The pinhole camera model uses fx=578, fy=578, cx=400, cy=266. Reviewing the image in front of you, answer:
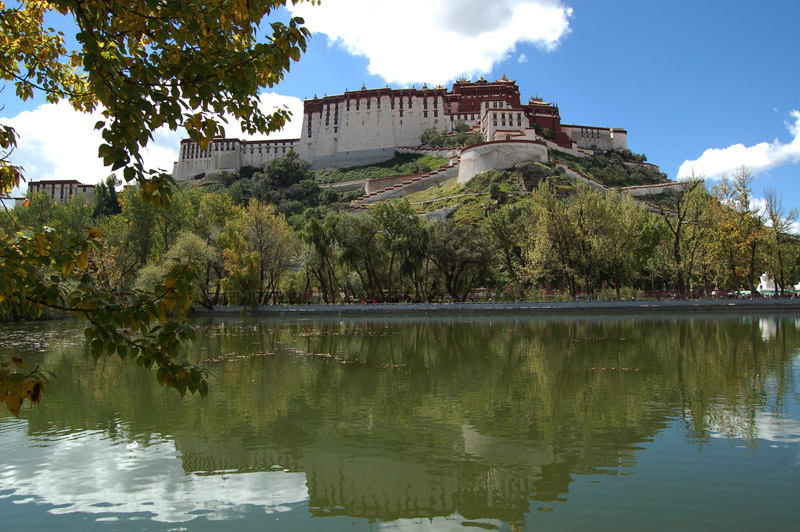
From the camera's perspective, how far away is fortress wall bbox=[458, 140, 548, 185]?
77.7 m

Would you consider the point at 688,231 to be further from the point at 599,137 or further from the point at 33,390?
the point at 599,137

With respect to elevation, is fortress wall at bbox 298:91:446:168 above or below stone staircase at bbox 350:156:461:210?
above

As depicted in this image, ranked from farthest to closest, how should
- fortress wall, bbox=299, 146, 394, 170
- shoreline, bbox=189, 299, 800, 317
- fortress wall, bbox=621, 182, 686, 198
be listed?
fortress wall, bbox=299, 146, 394, 170, fortress wall, bbox=621, 182, 686, 198, shoreline, bbox=189, 299, 800, 317

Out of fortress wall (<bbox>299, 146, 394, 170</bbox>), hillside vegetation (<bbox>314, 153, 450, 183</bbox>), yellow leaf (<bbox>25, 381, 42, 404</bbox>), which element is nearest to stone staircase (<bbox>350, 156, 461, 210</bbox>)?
hillside vegetation (<bbox>314, 153, 450, 183</bbox>)

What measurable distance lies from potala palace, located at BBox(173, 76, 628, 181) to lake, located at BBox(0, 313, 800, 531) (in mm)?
83649

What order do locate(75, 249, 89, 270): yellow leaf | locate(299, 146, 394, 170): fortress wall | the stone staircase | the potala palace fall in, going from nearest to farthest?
1. locate(75, 249, 89, 270): yellow leaf
2. the stone staircase
3. the potala palace
4. locate(299, 146, 394, 170): fortress wall

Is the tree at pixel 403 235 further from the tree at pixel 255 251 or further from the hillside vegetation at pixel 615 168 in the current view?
the hillside vegetation at pixel 615 168

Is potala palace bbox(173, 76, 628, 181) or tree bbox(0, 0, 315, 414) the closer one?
tree bbox(0, 0, 315, 414)

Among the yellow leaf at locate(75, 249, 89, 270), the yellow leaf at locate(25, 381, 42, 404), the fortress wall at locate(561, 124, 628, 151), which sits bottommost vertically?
the yellow leaf at locate(25, 381, 42, 404)

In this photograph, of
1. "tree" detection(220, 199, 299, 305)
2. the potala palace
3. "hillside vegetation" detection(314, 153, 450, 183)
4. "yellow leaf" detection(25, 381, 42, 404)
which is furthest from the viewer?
the potala palace

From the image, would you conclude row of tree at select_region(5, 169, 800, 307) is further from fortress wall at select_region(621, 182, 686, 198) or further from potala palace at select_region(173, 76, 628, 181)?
potala palace at select_region(173, 76, 628, 181)

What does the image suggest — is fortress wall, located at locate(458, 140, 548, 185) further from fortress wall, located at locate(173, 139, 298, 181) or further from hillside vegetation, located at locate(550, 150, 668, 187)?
fortress wall, located at locate(173, 139, 298, 181)

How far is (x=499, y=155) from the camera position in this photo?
77.7 meters

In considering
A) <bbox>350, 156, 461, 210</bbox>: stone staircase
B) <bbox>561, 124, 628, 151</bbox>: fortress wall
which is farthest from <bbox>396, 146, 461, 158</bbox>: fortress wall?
<bbox>561, 124, 628, 151</bbox>: fortress wall
